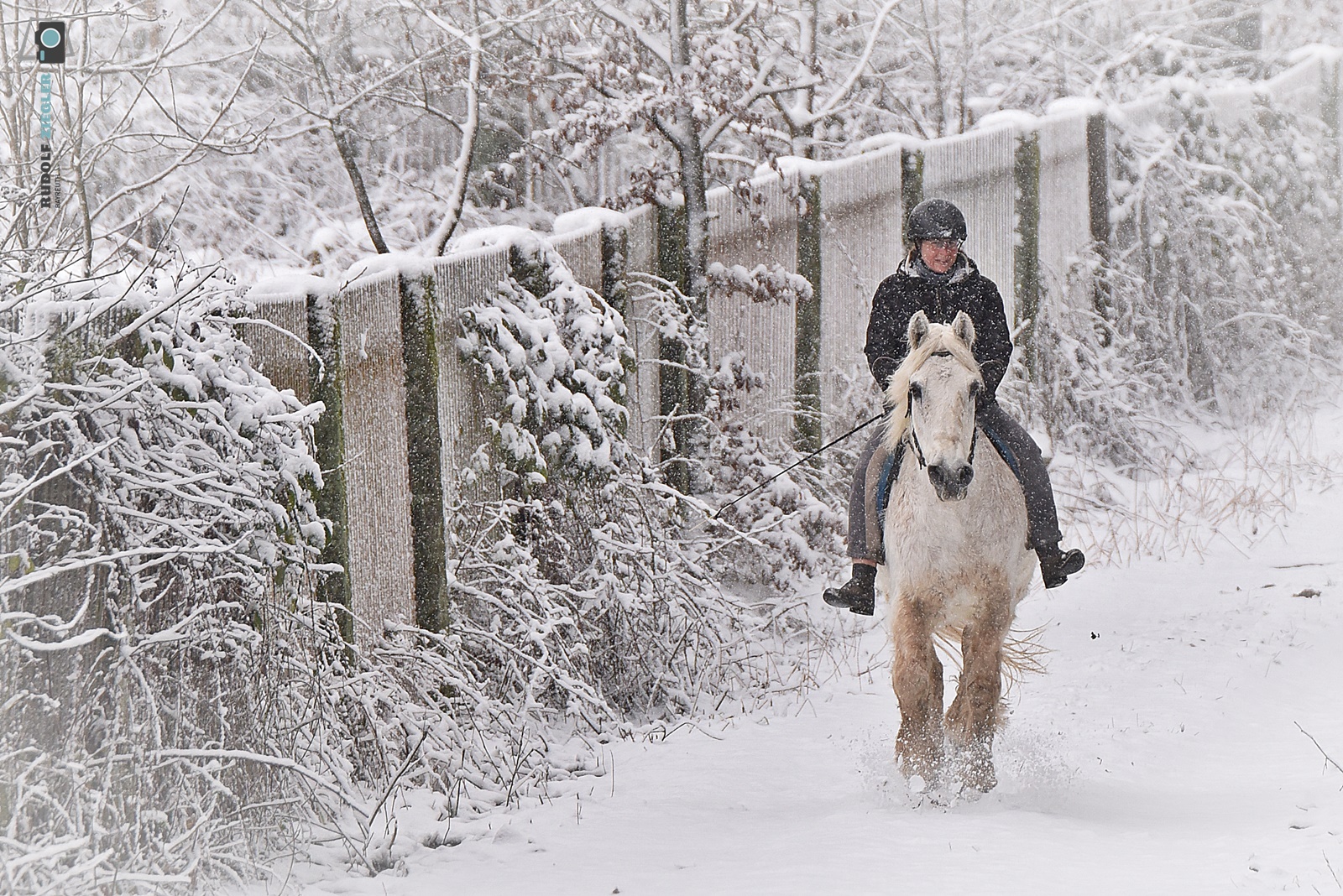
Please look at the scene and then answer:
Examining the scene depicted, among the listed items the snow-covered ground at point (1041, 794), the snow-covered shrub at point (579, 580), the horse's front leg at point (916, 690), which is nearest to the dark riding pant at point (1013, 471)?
the horse's front leg at point (916, 690)

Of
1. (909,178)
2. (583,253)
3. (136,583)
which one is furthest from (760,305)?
(136,583)

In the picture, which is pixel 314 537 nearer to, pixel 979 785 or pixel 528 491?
pixel 528 491

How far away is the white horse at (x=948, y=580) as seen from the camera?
5.32 m

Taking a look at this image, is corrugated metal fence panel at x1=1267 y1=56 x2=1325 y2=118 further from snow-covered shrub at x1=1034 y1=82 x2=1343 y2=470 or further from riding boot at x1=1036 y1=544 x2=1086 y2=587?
riding boot at x1=1036 y1=544 x2=1086 y2=587

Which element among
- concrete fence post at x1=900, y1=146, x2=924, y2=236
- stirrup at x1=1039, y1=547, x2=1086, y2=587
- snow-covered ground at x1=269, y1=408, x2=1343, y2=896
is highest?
concrete fence post at x1=900, y1=146, x2=924, y2=236

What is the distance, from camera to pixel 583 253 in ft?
23.5

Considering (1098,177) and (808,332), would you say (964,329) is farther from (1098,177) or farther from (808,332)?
(1098,177)

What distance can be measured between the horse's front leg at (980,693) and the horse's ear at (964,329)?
3.47 ft

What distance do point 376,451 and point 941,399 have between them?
2.19 meters

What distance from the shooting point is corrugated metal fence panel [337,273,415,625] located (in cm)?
548

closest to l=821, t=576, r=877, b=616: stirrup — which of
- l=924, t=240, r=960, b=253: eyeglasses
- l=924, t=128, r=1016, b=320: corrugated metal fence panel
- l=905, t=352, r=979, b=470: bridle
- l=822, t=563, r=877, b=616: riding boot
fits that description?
l=822, t=563, r=877, b=616: riding boot

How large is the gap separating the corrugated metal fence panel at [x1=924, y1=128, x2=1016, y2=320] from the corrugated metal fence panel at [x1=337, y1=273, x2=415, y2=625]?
5.96 metres

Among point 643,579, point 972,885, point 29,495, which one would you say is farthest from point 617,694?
point 29,495

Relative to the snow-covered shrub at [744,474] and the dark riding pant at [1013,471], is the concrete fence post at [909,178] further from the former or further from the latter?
the dark riding pant at [1013,471]
